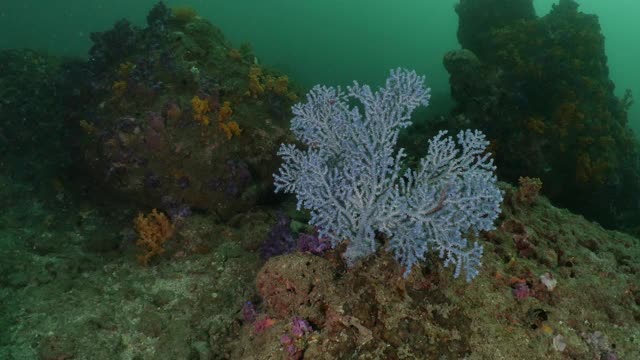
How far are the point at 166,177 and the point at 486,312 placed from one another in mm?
4969

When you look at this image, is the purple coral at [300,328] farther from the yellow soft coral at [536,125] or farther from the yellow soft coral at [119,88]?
the yellow soft coral at [536,125]

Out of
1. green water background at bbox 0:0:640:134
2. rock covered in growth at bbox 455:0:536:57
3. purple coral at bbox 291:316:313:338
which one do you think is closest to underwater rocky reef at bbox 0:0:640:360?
purple coral at bbox 291:316:313:338

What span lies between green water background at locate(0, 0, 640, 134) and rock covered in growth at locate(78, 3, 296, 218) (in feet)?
52.0

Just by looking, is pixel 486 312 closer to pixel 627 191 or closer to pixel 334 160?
pixel 334 160

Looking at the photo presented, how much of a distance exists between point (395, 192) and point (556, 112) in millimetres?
7070

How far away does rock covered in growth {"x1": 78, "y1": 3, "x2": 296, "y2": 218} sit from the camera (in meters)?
6.61

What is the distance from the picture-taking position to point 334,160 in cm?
443

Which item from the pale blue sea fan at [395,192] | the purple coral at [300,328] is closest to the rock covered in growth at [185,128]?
the pale blue sea fan at [395,192]

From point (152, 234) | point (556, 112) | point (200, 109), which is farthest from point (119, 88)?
point (556, 112)

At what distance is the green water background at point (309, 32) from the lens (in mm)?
32250

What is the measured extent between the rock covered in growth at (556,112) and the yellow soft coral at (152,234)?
21.6 ft

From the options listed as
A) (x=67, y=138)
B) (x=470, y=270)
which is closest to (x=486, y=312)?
(x=470, y=270)

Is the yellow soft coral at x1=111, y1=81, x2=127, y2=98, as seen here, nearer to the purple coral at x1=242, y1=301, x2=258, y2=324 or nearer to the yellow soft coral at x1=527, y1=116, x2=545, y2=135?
the purple coral at x1=242, y1=301, x2=258, y2=324

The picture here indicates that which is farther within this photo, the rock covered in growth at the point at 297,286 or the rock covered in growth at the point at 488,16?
the rock covered in growth at the point at 488,16
